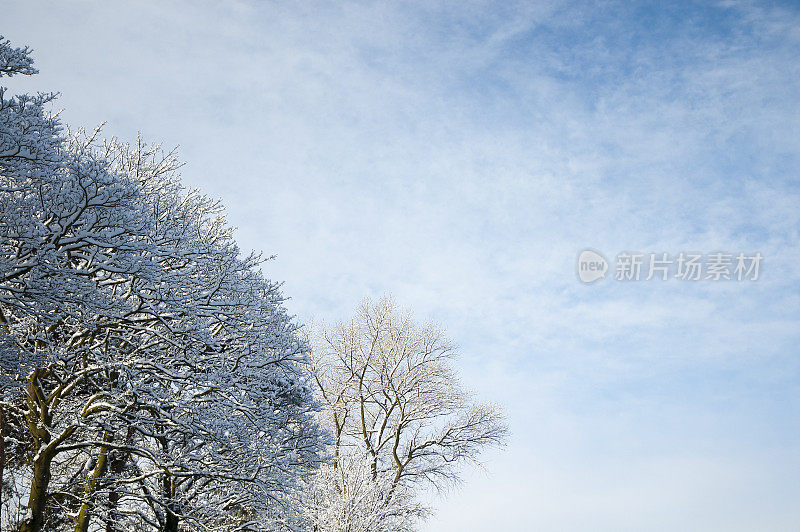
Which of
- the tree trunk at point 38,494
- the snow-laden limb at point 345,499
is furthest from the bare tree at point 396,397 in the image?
the tree trunk at point 38,494

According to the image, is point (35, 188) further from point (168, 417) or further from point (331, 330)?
point (331, 330)

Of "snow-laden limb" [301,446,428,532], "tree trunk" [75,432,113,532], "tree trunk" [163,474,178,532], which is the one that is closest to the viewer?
"tree trunk" [75,432,113,532]

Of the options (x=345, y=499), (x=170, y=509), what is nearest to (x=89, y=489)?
(x=170, y=509)

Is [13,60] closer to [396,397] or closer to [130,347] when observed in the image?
[130,347]

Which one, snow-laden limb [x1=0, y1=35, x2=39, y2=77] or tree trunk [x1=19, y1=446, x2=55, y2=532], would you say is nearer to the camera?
snow-laden limb [x1=0, y1=35, x2=39, y2=77]

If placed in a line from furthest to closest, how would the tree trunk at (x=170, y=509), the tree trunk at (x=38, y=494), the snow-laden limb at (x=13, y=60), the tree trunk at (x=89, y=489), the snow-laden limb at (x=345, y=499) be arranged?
the snow-laden limb at (x=345, y=499) → the tree trunk at (x=170, y=509) → the tree trunk at (x=89, y=489) → the tree trunk at (x=38, y=494) → the snow-laden limb at (x=13, y=60)

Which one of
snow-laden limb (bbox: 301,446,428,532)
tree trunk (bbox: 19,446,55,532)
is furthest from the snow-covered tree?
snow-laden limb (bbox: 301,446,428,532)

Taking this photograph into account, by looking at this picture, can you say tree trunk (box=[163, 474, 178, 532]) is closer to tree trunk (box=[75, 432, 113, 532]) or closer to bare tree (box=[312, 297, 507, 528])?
tree trunk (box=[75, 432, 113, 532])

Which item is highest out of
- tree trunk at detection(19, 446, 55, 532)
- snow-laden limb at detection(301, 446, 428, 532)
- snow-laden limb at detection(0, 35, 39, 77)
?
snow-laden limb at detection(0, 35, 39, 77)

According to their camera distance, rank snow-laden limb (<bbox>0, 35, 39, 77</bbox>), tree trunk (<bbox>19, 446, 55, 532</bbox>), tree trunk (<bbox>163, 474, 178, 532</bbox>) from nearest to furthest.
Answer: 1. snow-laden limb (<bbox>0, 35, 39, 77</bbox>)
2. tree trunk (<bbox>19, 446, 55, 532</bbox>)
3. tree trunk (<bbox>163, 474, 178, 532</bbox>)

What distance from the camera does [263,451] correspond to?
523 inches

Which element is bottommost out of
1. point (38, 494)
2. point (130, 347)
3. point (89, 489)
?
point (38, 494)

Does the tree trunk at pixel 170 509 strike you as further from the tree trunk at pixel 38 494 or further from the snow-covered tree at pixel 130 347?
the tree trunk at pixel 38 494

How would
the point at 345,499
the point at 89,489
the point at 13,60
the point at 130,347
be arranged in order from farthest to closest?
the point at 345,499 → the point at 89,489 → the point at 130,347 → the point at 13,60
